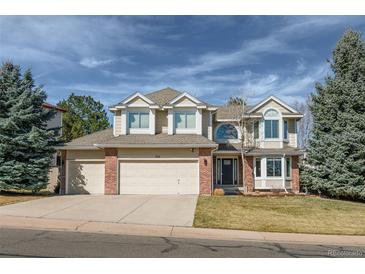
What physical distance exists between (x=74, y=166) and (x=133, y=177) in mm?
4046

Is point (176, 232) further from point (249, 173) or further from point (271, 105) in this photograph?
point (271, 105)

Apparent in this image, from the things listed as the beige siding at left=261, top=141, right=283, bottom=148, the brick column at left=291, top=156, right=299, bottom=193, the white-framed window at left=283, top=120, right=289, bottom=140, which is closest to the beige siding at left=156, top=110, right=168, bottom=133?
the beige siding at left=261, top=141, right=283, bottom=148

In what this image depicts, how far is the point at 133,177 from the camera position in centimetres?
2073

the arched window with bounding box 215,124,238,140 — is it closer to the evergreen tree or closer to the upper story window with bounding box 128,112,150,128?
the upper story window with bounding box 128,112,150,128

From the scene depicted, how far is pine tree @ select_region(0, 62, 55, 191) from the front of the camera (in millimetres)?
19094

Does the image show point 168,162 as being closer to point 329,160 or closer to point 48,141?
point 48,141

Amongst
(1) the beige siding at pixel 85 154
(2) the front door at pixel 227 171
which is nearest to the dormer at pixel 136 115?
(1) the beige siding at pixel 85 154

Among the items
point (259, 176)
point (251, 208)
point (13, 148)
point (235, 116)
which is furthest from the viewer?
point (235, 116)

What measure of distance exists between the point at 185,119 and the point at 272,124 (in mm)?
6558

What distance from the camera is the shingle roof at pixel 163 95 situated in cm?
2424

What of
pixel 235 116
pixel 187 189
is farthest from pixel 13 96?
pixel 235 116

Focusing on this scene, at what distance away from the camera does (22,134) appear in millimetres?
19688

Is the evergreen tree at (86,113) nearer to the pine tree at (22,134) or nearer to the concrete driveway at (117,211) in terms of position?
the pine tree at (22,134)

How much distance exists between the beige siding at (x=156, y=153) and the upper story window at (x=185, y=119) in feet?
8.15
